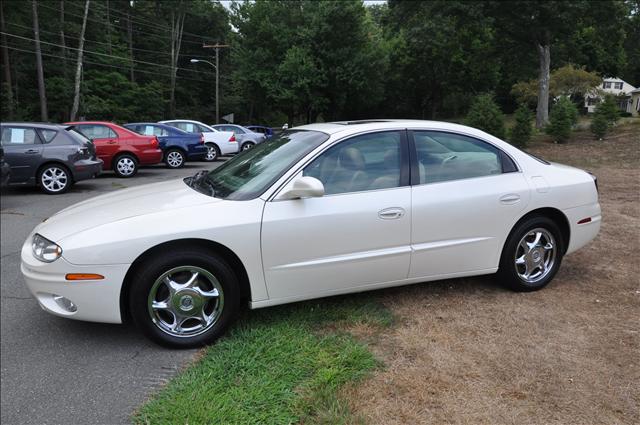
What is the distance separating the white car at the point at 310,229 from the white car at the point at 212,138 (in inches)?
564

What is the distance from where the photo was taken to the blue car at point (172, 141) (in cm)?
1574

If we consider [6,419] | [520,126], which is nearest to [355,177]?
[6,419]

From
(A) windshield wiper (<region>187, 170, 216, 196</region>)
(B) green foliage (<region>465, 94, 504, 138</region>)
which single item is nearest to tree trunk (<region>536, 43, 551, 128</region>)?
(B) green foliage (<region>465, 94, 504, 138</region>)

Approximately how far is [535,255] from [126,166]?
37.4ft

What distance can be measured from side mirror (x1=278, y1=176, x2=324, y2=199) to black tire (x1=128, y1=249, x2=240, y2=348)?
26.7 inches

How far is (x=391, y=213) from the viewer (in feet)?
11.8

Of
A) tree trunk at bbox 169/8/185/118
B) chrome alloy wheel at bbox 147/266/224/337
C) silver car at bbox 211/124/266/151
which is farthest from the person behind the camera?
tree trunk at bbox 169/8/185/118

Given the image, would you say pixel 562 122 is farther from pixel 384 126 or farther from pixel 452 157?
pixel 384 126

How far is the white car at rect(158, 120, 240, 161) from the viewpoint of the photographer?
703 inches

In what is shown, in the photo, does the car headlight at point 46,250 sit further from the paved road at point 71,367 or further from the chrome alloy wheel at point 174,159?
the chrome alloy wheel at point 174,159

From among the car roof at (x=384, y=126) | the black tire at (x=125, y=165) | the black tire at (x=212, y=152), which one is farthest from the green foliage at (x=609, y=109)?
the car roof at (x=384, y=126)

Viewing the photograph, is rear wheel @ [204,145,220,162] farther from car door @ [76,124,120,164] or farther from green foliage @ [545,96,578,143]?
green foliage @ [545,96,578,143]

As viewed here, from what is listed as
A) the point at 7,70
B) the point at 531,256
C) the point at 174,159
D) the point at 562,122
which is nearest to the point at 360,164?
the point at 531,256

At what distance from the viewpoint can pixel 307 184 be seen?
10.7ft
